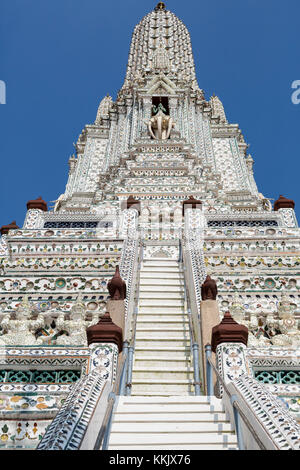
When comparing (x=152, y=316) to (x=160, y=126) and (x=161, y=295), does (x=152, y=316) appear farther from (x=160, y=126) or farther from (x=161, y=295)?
(x=160, y=126)

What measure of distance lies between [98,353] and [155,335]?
7.01 feet

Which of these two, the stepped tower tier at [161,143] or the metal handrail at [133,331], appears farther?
the stepped tower tier at [161,143]

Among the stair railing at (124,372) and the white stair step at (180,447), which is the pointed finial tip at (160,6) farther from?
the white stair step at (180,447)

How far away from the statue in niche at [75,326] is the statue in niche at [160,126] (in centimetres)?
1335

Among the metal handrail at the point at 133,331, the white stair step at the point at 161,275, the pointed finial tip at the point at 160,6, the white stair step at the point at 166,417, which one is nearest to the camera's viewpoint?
the white stair step at the point at 166,417

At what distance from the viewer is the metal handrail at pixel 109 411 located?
382 centimetres

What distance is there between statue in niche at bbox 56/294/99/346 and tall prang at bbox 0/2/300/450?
0.02m

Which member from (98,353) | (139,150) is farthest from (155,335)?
(139,150)

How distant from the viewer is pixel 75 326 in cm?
759

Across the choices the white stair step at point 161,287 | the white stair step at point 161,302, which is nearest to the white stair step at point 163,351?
the white stair step at point 161,302

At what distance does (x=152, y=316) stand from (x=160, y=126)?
13.5 m

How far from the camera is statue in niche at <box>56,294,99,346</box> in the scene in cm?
709

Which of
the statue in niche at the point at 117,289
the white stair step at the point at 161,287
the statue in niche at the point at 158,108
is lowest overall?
the statue in niche at the point at 117,289
